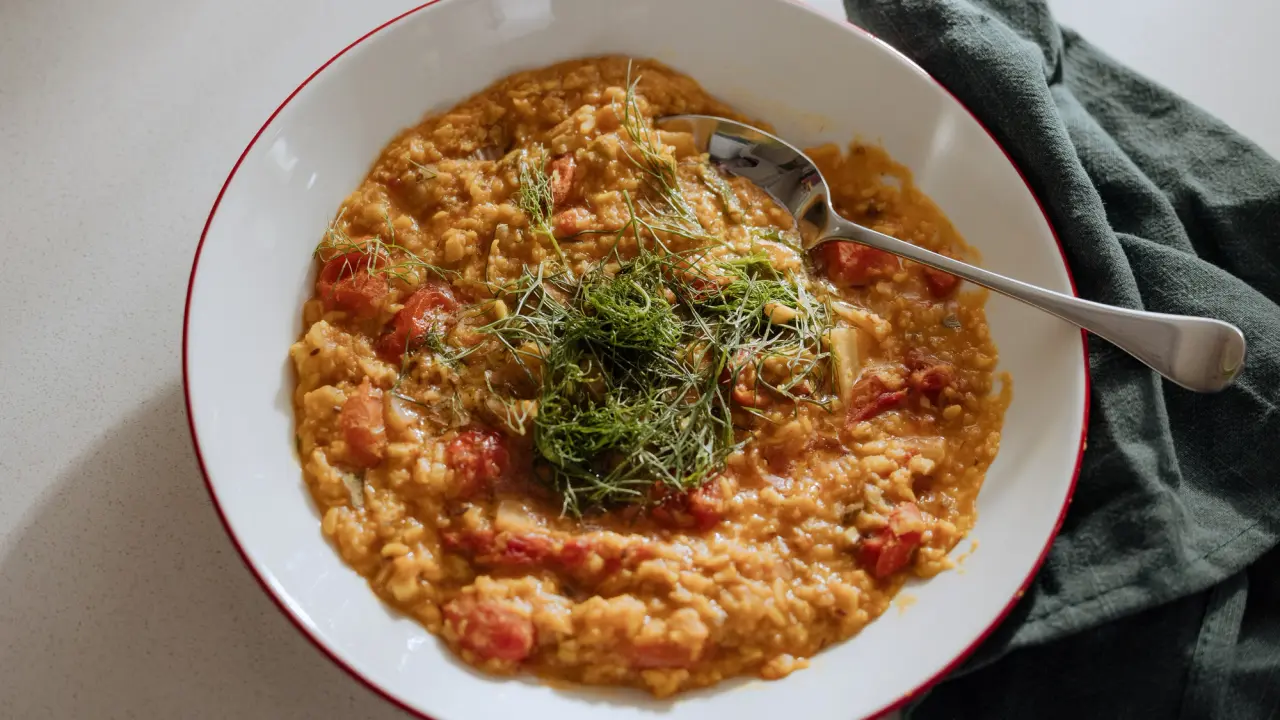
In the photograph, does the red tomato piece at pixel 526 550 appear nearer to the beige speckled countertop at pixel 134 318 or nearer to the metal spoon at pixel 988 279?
the beige speckled countertop at pixel 134 318

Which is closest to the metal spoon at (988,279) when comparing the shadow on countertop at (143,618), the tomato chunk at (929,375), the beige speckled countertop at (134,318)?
the tomato chunk at (929,375)

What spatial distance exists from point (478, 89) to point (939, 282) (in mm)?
1856

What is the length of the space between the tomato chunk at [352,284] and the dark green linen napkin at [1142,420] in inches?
86.2

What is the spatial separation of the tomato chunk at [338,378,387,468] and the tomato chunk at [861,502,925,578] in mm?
1606

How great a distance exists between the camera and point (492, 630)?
9.44ft

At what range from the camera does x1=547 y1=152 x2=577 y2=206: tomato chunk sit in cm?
346

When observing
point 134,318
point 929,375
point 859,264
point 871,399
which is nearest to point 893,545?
point 871,399

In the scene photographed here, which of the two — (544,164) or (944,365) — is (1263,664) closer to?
(944,365)

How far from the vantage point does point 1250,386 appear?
11.1 ft

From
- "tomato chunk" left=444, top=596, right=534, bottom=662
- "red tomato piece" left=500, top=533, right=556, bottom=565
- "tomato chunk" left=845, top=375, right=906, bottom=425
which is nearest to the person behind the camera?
"tomato chunk" left=444, top=596, right=534, bottom=662

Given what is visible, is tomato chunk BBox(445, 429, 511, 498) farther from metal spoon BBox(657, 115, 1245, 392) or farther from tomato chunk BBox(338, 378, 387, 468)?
metal spoon BBox(657, 115, 1245, 392)

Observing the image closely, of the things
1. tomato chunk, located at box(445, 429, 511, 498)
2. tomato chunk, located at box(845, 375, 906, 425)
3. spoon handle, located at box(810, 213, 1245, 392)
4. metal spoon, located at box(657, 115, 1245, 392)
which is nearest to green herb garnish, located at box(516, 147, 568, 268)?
metal spoon, located at box(657, 115, 1245, 392)

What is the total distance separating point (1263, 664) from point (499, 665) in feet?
8.18

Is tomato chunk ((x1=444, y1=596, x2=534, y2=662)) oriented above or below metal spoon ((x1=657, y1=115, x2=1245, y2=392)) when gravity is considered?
below
